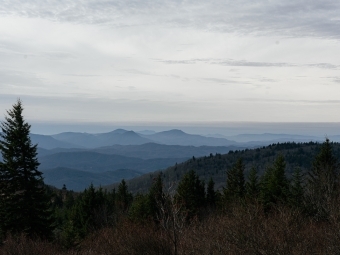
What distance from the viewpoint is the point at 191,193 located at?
166ft

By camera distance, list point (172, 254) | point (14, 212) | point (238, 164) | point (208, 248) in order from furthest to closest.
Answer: point (238, 164)
point (14, 212)
point (172, 254)
point (208, 248)

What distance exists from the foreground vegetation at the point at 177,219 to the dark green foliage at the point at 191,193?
18 centimetres

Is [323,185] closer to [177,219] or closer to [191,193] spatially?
[177,219]

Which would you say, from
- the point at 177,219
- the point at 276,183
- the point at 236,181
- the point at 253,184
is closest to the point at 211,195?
the point at 236,181

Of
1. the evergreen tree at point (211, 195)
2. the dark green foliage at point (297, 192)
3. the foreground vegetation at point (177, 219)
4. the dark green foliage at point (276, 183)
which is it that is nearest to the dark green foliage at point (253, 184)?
the foreground vegetation at point (177, 219)

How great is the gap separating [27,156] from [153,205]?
25.1 m

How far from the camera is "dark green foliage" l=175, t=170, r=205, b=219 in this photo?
1916 inches

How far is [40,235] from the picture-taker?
84.1 ft

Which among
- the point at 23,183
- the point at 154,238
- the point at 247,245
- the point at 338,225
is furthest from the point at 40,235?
the point at 338,225

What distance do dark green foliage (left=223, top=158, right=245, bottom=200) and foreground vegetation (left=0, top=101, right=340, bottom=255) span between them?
16 centimetres

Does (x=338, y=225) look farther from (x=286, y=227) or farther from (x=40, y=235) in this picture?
(x=40, y=235)

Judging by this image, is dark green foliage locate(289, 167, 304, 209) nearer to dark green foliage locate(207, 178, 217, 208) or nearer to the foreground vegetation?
the foreground vegetation

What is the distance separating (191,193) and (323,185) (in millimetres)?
25217

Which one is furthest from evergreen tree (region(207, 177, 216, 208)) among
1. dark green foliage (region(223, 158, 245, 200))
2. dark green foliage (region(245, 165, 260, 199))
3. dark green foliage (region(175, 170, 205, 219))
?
dark green foliage (region(245, 165, 260, 199))
